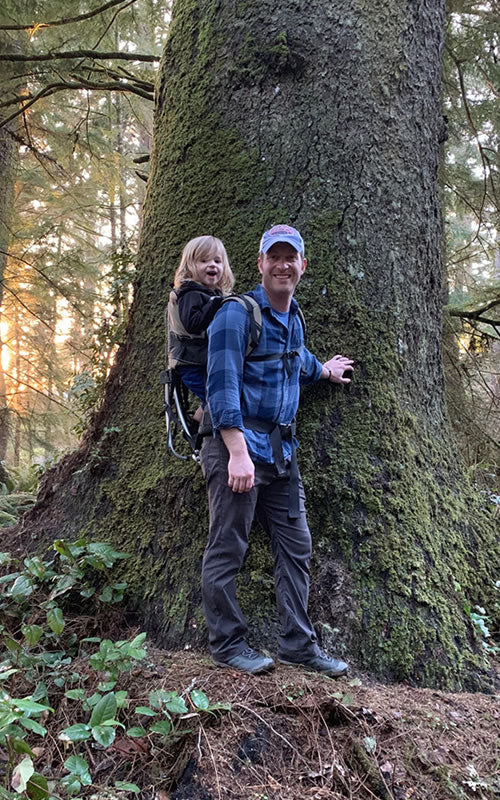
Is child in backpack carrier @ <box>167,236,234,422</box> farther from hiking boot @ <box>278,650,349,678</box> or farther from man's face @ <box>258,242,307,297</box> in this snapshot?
hiking boot @ <box>278,650,349,678</box>

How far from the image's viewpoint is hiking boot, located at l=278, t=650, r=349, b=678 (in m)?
2.64

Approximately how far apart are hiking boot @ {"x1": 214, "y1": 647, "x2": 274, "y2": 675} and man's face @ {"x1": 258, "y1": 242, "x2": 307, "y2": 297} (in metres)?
1.73

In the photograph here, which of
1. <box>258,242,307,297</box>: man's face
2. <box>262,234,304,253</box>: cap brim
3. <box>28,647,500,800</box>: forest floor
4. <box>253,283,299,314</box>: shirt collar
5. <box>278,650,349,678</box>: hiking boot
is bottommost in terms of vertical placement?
<box>28,647,500,800</box>: forest floor

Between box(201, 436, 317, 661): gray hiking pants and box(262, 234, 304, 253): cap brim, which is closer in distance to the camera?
box(201, 436, 317, 661): gray hiking pants

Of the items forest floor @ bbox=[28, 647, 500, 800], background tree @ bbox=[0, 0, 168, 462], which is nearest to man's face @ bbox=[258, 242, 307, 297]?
background tree @ bbox=[0, 0, 168, 462]

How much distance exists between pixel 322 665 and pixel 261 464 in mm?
962

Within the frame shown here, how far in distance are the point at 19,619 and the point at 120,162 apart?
26.0 ft

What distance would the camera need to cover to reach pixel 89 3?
6012mm

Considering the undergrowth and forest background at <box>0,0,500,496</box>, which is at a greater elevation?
forest background at <box>0,0,500,496</box>

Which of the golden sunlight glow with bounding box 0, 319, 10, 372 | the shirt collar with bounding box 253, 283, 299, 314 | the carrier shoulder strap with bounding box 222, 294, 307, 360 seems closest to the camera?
the carrier shoulder strap with bounding box 222, 294, 307, 360

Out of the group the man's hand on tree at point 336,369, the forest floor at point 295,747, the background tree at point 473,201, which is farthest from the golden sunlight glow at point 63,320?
the forest floor at point 295,747

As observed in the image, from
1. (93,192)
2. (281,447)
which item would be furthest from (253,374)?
(93,192)

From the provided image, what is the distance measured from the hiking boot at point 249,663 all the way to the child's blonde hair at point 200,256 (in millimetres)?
1841

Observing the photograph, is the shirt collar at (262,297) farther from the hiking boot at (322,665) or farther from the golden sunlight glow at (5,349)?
the golden sunlight glow at (5,349)
